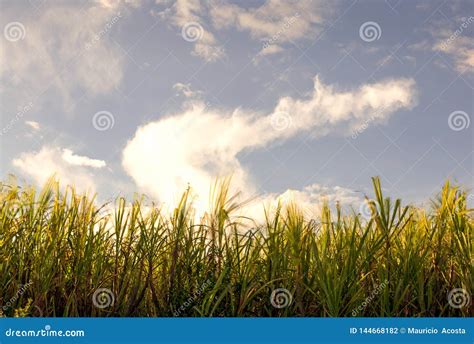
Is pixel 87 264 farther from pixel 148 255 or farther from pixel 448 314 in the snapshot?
pixel 448 314

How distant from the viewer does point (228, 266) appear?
4.60m

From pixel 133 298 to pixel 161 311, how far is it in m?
0.27

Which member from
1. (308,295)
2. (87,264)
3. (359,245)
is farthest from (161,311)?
(359,245)

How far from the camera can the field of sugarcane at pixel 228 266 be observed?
4484mm

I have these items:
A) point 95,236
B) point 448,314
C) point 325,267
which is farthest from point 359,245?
point 95,236

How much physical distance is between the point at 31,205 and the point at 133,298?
130cm

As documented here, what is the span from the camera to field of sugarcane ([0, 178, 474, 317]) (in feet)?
→ 14.7

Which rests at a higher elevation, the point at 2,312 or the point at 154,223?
the point at 154,223

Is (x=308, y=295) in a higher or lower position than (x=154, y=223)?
lower

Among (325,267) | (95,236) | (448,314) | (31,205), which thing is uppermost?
(31,205)

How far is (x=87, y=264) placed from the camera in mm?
4609

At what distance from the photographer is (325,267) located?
445 centimetres

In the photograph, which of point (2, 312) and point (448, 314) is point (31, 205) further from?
point (448, 314)

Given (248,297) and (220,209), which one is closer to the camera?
(248,297)
